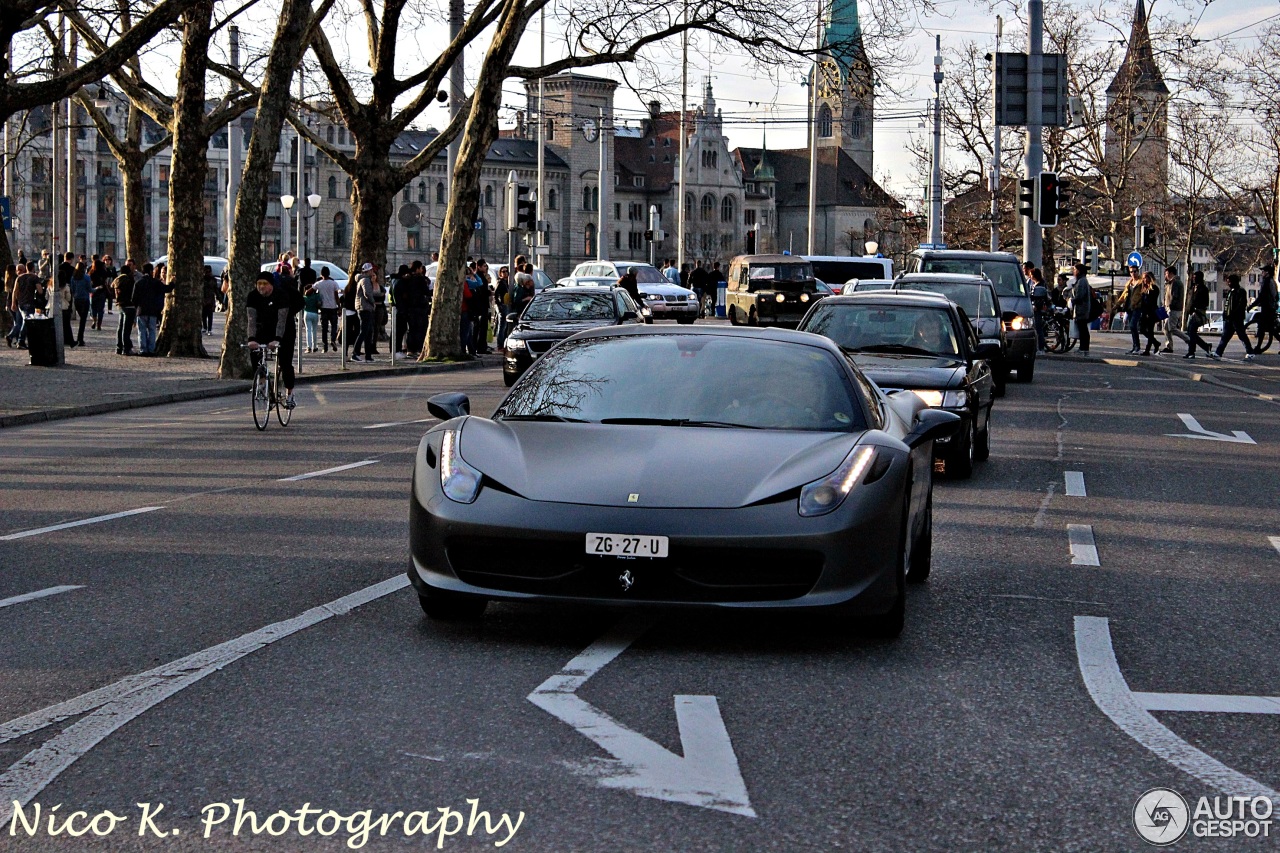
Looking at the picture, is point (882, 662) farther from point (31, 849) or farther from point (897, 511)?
point (31, 849)

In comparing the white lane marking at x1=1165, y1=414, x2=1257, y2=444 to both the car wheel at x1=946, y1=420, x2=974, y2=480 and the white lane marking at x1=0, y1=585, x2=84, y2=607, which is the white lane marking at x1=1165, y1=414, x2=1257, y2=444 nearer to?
the car wheel at x1=946, y1=420, x2=974, y2=480

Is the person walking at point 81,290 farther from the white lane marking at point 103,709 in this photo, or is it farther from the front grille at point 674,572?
the front grille at point 674,572

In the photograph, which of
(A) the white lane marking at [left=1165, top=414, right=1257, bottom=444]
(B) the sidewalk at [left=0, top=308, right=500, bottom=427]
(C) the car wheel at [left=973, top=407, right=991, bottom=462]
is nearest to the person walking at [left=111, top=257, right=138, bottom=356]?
(B) the sidewalk at [left=0, top=308, right=500, bottom=427]

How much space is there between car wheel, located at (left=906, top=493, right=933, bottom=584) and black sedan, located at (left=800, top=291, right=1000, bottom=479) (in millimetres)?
5028

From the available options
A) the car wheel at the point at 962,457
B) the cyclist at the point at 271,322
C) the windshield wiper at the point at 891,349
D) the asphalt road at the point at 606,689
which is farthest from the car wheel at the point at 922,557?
the cyclist at the point at 271,322

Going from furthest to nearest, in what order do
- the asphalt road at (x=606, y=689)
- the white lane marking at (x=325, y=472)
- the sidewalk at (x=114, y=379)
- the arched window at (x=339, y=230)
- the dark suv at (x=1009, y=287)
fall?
the arched window at (x=339, y=230) < the dark suv at (x=1009, y=287) < the sidewalk at (x=114, y=379) < the white lane marking at (x=325, y=472) < the asphalt road at (x=606, y=689)

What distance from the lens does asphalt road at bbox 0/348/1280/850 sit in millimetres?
4852

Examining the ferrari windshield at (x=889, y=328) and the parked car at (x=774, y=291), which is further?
the parked car at (x=774, y=291)

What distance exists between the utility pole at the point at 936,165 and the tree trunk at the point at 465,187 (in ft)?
95.5

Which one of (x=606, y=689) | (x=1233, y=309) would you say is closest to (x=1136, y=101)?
(x=1233, y=309)

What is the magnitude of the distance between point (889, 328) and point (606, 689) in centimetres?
996

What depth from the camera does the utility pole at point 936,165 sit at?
63.6 metres

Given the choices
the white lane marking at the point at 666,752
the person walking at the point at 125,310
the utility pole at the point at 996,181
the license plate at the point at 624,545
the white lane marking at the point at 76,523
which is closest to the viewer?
the white lane marking at the point at 666,752

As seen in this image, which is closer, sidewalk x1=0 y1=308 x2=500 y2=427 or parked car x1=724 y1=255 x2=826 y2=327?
sidewalk x1=0 y1=308 x2=500 y2=427
